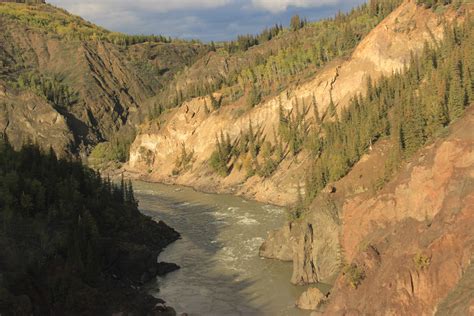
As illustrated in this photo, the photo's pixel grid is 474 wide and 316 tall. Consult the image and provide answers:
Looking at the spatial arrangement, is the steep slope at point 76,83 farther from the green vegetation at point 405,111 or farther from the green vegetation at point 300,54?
the green vegetation at point 405,111

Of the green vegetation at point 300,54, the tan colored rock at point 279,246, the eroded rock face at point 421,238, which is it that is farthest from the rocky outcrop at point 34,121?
the eroded rock face at point 421,238

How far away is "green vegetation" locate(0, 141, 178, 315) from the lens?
37750mm

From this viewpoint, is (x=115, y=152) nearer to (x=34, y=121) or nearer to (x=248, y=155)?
(x=34, y=121)

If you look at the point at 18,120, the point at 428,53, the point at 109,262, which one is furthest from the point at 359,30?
the point at 18,120

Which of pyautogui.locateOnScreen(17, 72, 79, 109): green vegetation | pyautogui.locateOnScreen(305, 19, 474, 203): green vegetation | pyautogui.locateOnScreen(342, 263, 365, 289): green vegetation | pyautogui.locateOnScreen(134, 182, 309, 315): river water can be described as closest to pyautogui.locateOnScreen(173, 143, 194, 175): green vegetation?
pyautogui.locateOnScreen(134, 182, 309, 315): river water

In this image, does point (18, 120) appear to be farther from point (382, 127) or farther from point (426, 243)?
point (426, 243)

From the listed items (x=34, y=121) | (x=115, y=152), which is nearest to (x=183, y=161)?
(x=115, y=152)

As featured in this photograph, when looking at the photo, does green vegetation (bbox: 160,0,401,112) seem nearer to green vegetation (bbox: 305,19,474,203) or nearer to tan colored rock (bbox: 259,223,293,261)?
green vegetation (bbox: 305,19,474,203)

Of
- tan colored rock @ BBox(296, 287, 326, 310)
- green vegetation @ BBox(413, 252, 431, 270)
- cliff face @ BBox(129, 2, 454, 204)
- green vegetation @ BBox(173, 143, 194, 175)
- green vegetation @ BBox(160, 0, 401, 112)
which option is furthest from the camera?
green vegetation @ BBox(173, 143, 194, 175)

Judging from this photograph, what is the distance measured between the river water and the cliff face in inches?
279

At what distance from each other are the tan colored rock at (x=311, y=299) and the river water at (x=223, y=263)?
67 centimetres

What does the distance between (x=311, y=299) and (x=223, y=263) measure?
579 inches

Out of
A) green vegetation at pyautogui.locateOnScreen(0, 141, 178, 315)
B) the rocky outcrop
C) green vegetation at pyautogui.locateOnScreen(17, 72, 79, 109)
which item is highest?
green vegetation at pyautogui.locateOnScreen(17, 72, 79, 109)

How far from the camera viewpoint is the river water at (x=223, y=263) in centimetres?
4088
